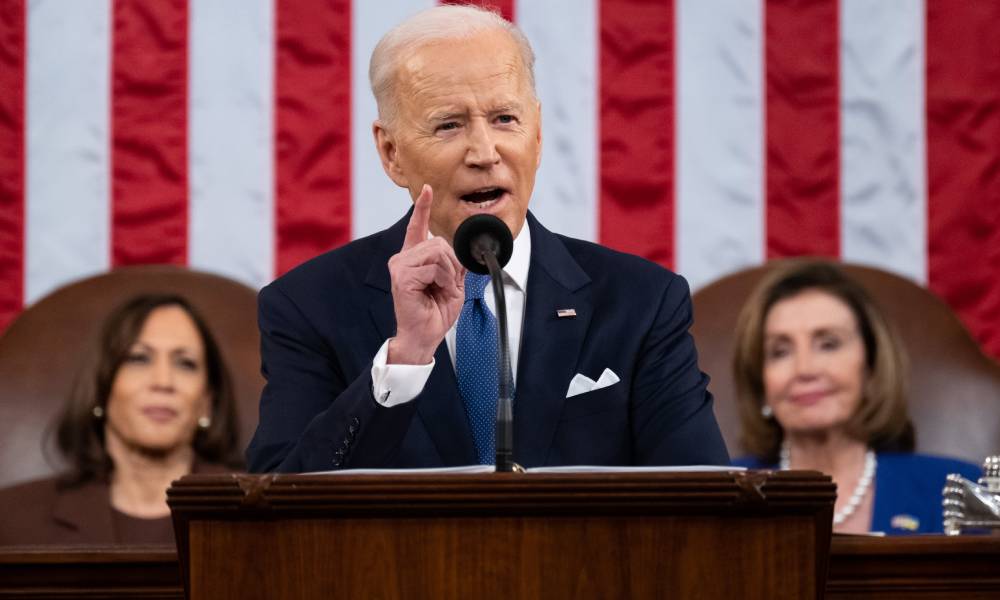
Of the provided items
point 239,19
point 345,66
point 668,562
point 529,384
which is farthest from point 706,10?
point 668,562

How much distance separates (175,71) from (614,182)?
4.09ft

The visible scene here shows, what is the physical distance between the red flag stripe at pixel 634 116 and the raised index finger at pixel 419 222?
2.22 m

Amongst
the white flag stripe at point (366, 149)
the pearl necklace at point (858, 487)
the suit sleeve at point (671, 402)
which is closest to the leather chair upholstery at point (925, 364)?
the pearl necklace at point (858, 487)

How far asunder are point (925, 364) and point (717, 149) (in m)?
0.86

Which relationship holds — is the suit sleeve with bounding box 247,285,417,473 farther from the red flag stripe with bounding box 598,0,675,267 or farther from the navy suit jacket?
the red flag stripe with bounding box 598,0,675,267

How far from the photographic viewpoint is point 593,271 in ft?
8.37

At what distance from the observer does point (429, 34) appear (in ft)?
7.88

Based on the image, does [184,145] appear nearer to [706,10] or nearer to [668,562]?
[706,10]

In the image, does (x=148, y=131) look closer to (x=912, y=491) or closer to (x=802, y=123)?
(x=802, y=123)

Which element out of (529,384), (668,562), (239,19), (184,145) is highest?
(239,19)

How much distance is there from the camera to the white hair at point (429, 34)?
2.40 metres

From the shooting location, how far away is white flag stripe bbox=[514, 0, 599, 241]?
4316mm

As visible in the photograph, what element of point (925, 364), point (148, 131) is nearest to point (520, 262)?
point (925, 364)

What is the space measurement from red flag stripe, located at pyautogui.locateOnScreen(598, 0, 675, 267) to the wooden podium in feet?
8.72
